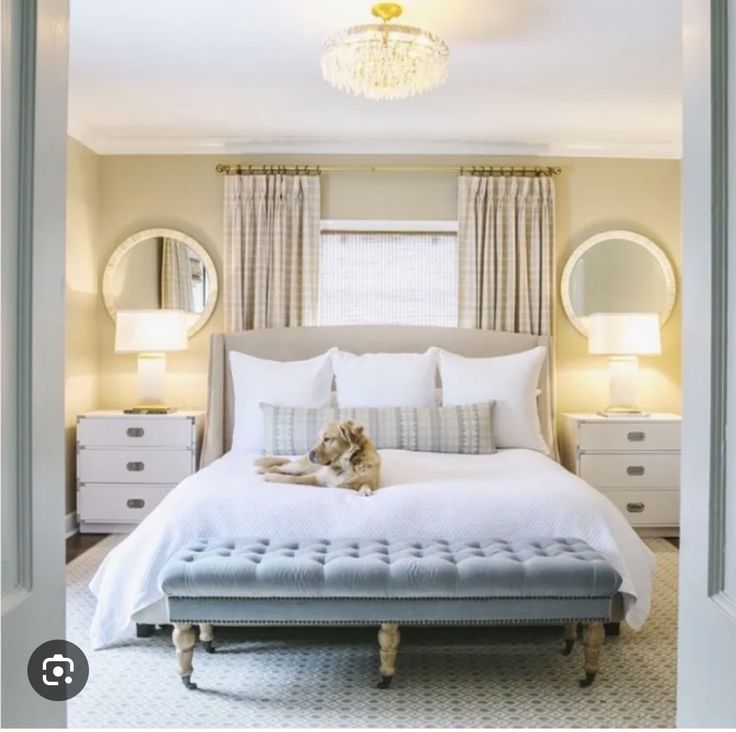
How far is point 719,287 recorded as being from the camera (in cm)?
84

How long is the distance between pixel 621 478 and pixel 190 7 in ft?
11.7

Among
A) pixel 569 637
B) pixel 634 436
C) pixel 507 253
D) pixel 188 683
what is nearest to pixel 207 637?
pixel 188 683

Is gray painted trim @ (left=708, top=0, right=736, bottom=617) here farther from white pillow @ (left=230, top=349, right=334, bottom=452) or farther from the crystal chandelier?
white pillow @ (left=230, top=349, right=334, bottom=452)

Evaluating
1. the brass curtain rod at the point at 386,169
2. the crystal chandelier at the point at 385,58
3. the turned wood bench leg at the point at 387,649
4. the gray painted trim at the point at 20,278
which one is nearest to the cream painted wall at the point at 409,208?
the brass curtain rod at the point at 386,169

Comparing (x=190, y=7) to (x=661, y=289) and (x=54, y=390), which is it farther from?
(x=661, y=289)

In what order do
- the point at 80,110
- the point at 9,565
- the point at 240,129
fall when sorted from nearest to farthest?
the point at 9,565
the point at 80,110
the point at 240,129

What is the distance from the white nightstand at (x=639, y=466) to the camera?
4.92 meters

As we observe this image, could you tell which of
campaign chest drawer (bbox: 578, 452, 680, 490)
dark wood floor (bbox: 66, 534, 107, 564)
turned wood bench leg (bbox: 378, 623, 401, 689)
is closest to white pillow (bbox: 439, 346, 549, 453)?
campaign chest drawer (bbox: 578, 452, 680, 490)

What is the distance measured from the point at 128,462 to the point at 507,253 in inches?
110

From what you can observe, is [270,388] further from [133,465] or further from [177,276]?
[177,276]

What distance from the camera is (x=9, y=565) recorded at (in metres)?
0.83

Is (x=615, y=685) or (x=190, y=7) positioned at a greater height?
(x=190, y=7)

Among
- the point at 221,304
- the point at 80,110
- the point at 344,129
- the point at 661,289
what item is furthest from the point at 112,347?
the point at 661,289

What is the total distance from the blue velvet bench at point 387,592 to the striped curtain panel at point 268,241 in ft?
9.61
